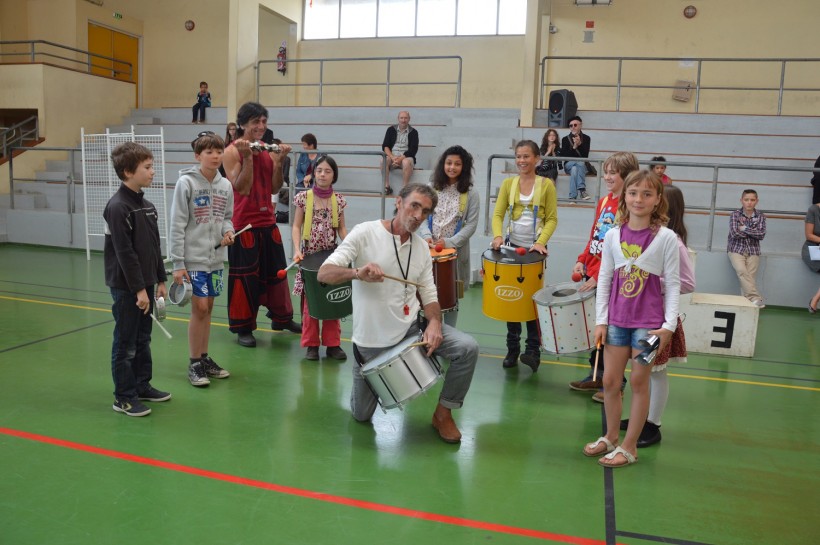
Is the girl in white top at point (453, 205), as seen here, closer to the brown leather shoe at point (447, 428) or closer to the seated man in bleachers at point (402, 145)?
the brown leather shoe at point (447, 428)

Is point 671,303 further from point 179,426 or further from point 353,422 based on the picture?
point 179,426

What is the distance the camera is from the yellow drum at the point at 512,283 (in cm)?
474

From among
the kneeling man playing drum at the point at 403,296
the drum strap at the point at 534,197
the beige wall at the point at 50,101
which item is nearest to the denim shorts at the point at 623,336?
the kneeling man playing drum at the point at 403,296

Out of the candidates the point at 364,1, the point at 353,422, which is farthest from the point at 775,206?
the point at 364,1

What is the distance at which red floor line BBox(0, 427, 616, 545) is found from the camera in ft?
9.59

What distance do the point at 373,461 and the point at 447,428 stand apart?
0.51 metres

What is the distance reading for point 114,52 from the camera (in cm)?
1739

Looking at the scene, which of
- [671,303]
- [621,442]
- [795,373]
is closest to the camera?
[671,303]

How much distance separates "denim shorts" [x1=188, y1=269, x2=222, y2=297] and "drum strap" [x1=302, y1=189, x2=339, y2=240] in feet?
2.64

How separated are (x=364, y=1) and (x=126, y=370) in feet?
48.9

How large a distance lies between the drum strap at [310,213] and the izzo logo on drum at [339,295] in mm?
635

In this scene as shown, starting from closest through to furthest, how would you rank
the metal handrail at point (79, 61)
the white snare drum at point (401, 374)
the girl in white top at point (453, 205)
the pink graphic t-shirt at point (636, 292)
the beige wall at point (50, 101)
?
the pink graphic t-shirt at point (636, 292)
the white snare drum at point (401, 374)
the girl in white top at point (453, 205)
the beige wall at point (50, 101)
the metal handrail at point (79, 61)

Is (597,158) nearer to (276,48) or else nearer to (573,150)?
(573,150)

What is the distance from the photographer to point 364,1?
1709 centimetres
